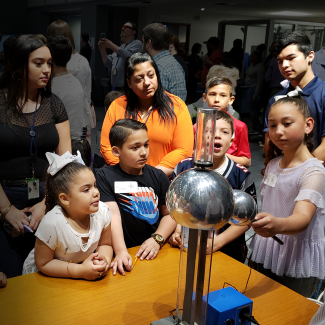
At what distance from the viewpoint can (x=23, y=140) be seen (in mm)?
1884

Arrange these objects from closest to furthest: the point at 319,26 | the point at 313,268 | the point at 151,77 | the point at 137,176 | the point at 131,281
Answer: the point at 131,281
the point at 313,268
the point at 137,176
the point at 151,77
the point at 319,26

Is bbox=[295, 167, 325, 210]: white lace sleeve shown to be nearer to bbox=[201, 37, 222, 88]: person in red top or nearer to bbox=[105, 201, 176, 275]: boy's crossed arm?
bbox=[105, 201, 176, 275]: boy's crossed arm

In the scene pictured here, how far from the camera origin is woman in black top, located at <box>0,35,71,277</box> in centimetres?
184

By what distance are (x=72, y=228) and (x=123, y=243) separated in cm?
24

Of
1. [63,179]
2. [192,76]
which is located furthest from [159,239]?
[192,76]

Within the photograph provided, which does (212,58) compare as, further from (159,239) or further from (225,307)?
(225,307)

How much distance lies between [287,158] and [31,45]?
137cm

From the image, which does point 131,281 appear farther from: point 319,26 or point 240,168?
point 319,26

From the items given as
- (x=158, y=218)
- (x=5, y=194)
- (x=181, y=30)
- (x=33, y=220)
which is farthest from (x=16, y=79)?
(x=181, y=30)

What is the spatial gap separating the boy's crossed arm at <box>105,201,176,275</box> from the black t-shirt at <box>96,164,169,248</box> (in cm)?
5

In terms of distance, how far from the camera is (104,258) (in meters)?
1.46

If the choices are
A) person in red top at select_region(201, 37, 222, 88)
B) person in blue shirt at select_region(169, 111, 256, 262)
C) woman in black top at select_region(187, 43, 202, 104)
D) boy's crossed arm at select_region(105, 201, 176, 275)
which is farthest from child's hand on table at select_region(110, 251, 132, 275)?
woman in black top at select_region(187, 43, 202, 104)

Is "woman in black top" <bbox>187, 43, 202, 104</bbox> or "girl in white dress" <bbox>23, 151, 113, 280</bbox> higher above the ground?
"woman in black top" <bbox>187, 43, 202, 104</bbox>

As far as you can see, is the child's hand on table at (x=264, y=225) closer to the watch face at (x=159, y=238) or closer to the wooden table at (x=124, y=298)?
the wooden table at (x=124, y=298)
